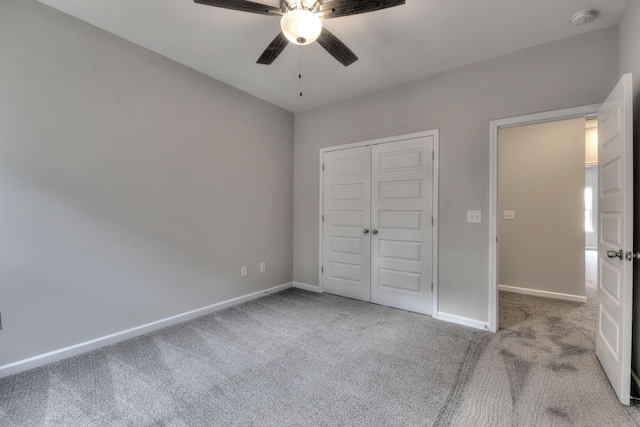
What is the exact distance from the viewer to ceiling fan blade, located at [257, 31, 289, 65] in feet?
6.40

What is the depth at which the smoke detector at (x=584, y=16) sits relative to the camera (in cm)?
207

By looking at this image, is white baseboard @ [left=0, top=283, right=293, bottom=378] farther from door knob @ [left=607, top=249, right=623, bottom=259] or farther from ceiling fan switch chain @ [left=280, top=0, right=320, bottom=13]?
door knob @ [left=607, top=249, right=623, bottom=259]

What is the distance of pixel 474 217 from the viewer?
2.81 metres

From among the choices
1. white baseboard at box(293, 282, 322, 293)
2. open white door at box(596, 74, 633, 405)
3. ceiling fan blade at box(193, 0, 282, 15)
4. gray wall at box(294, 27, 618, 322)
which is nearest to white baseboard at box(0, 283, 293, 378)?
white baseboard at box(293, 282, 322, 293)

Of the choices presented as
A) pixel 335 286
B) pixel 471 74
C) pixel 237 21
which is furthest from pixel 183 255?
pixel 471 74

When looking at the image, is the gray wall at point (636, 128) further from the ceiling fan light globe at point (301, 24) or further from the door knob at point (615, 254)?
the ceiling fan light globe at point (301, 24)

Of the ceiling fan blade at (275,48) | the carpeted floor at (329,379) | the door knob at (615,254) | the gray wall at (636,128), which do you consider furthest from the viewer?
the ceiling fan blade at (275,48)

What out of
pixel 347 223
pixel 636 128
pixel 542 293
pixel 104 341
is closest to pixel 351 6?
pixel 636 128

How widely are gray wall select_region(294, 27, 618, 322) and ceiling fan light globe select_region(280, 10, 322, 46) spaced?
6.02 feet

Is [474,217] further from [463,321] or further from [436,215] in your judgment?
[463,321]

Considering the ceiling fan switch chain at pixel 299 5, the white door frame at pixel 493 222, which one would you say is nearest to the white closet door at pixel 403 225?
the white door frame at pixel 493 222

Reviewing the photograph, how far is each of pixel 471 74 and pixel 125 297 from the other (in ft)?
13.2

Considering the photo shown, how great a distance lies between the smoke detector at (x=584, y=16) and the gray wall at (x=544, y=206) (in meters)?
1.72

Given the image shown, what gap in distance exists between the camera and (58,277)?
2.14 m
